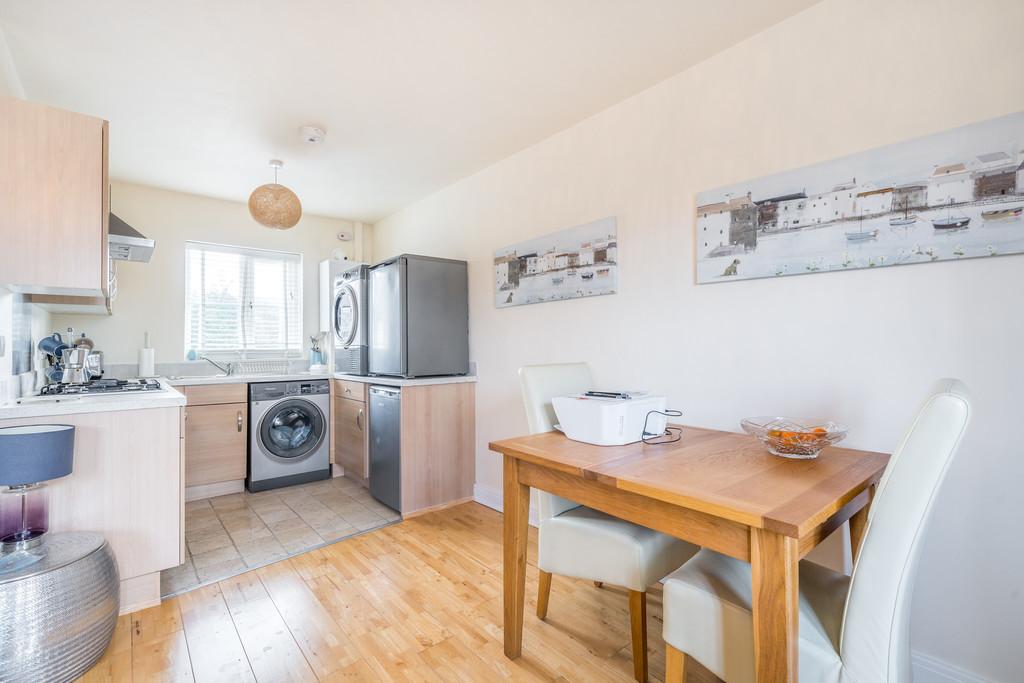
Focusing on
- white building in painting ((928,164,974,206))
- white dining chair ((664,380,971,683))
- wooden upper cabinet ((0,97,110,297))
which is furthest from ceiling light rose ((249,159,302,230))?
white building in painting ((928,164,974,206))

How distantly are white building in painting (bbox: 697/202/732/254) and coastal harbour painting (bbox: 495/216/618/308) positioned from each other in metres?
0.49

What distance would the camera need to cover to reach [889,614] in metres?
0.90

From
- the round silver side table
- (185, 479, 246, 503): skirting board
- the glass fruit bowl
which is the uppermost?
the glass fruit bowl

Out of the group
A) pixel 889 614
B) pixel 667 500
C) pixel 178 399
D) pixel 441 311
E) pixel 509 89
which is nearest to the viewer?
pixel 889 614

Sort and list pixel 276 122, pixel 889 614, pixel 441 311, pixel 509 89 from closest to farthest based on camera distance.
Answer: pixel 889 614
pixel 509 89
pixel 276 122
pixel 441 311

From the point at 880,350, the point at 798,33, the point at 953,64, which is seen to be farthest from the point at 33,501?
the point at 953,64

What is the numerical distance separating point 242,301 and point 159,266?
26.5 inches

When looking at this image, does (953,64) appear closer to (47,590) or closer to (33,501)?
(47,590)

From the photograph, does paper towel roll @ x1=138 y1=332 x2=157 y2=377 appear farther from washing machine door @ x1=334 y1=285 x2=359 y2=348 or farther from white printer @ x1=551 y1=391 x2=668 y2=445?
white printer @ x1=551 y1=391 x2=668 y2=445

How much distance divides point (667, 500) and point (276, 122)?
293 cm

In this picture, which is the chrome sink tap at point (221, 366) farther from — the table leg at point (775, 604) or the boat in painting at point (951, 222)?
the boat in painting at point (951, 222)

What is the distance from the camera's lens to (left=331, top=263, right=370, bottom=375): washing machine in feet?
12.0

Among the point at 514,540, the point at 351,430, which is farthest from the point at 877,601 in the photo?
the point at 351,430

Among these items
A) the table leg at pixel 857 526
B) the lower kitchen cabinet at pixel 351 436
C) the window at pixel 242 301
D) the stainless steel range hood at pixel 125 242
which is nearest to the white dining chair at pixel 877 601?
the table leg at pixel 857 526
